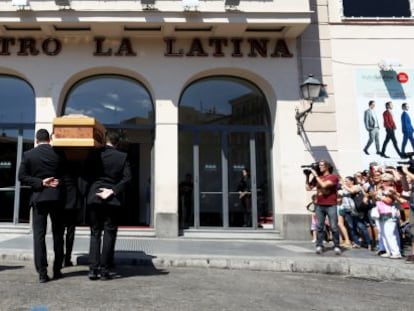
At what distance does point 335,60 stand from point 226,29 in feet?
10.8

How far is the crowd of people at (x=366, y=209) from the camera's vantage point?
Result: 8.36m

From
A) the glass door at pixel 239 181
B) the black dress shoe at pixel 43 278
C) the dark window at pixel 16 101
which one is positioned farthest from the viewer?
the dark window at pixel 16 101

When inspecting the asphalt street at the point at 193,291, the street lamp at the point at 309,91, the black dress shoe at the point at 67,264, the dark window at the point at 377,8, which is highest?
the dark window at the point at 377,8

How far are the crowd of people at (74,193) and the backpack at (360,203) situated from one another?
5.66 meters

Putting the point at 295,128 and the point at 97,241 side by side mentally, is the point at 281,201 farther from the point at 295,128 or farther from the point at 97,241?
the point at 97,241

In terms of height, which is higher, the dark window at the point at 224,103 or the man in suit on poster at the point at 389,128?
the dark window at the point at 224,103

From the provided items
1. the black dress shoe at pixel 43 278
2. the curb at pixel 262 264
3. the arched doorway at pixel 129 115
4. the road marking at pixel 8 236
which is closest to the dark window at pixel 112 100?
the arched doorway at pixel 129 115

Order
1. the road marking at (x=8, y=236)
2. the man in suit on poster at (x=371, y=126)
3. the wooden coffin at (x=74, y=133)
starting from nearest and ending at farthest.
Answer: the wooden coffin at (x=74, y=133)
the road marking at (x=8, y=236)
the man in suit on poster at (x=371, y=126)

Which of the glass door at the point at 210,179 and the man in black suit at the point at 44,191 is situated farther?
the glass door at the point at 210,179

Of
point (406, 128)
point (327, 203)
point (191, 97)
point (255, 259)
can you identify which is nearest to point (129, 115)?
point (191, 97)

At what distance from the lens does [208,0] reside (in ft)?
36.9

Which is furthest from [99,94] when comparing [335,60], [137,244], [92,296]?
[92,296]

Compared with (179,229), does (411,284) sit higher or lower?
lower

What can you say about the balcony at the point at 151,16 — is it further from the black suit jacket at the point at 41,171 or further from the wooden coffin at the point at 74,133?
the black suit jacket at the point at 41,171
